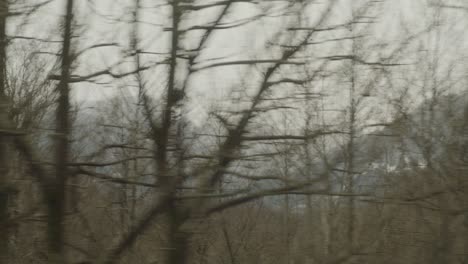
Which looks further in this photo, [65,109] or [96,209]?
[96,209]

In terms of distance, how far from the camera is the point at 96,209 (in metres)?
5.18

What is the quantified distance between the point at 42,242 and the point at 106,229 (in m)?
0.55

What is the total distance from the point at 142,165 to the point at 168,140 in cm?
31

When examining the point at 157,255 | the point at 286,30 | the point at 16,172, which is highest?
the point at 286,30

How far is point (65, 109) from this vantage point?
15.5 feet

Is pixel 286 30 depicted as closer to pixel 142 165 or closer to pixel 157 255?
pixel 142 165

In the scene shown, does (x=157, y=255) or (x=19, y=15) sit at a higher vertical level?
(x=19, y=15)

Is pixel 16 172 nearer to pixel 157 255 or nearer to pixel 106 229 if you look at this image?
pixel 106 229

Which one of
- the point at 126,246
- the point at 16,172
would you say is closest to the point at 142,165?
the point at 126,246

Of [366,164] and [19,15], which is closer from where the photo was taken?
[19,15]

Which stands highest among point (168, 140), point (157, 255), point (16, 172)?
point (168, 140)

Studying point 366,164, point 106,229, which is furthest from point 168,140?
point 366,164

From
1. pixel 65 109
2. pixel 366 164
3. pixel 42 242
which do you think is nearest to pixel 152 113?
pixel 65 109

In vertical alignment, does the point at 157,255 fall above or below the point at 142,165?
below
